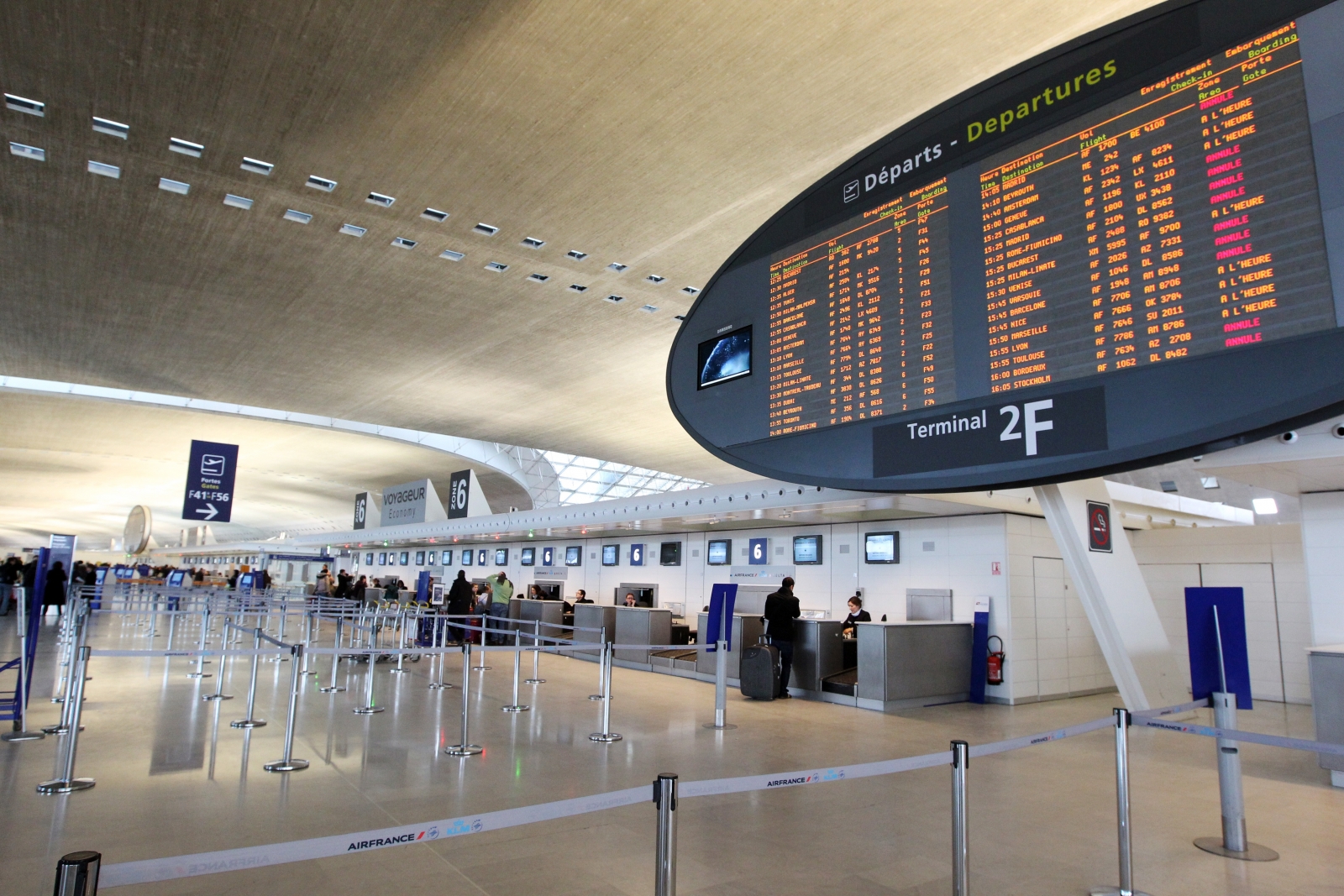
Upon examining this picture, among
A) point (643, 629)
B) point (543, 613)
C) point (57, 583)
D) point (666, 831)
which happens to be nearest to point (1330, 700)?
point (666, 831)

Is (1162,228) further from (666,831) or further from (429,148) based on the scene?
(429,148)

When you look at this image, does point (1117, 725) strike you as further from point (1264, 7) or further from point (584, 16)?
point (584, 16)

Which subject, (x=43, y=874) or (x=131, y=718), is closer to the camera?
(x=43, y=874)

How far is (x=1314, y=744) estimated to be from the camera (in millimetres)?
3988

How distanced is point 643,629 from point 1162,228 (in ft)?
45.9

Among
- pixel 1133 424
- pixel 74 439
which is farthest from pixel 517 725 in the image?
pixel 74 439

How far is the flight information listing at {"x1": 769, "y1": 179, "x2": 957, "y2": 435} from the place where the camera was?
354 centimetres

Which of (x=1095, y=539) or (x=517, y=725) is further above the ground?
(x=1095, y=539)

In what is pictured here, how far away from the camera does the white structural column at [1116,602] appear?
8648mm

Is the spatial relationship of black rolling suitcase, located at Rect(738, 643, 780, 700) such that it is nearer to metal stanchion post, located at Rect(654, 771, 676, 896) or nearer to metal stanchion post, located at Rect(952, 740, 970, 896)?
metal stanchion post, located at Rect(952, 740, 970, 896)

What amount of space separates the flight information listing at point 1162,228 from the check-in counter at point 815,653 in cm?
935

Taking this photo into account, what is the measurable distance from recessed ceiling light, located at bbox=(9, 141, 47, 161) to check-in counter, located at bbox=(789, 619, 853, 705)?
11650mm

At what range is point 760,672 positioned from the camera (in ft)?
37.7

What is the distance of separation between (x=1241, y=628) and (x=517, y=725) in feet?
22.2
